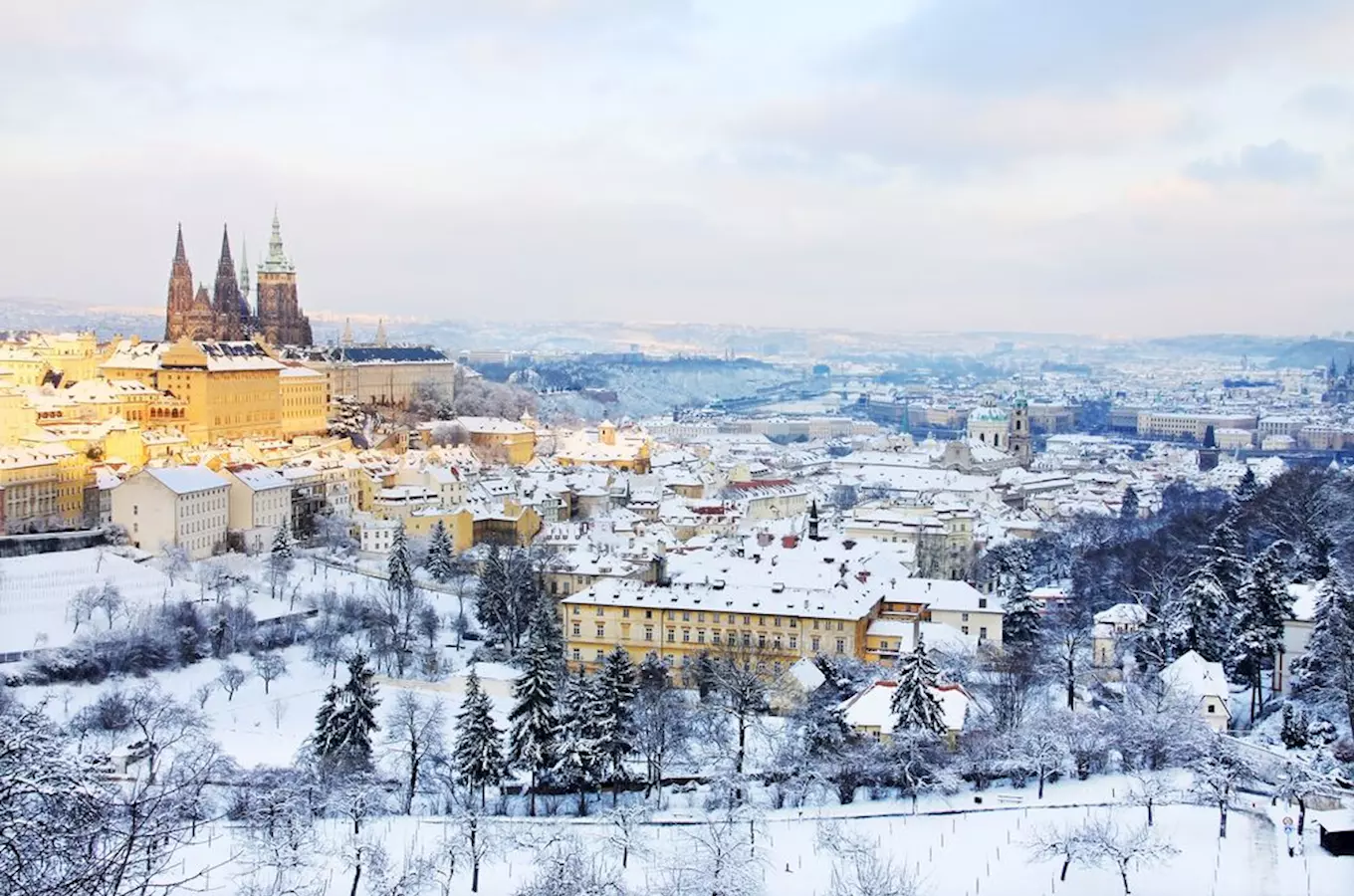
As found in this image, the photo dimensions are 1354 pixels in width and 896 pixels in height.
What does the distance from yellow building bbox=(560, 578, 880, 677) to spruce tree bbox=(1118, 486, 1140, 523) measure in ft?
92.6

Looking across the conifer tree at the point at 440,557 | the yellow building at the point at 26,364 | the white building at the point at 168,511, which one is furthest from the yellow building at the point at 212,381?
the conifer tree at the point at 440,557

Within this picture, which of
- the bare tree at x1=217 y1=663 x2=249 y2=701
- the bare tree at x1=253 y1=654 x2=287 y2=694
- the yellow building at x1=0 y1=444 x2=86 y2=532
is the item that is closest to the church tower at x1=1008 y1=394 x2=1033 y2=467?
the yellow building at x1=0 y1=444 x2=86 y2=532

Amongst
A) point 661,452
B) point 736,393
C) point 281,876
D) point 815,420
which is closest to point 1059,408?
point 815,420

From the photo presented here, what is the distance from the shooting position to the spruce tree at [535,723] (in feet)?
79.9

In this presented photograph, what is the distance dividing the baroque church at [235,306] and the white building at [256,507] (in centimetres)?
2090

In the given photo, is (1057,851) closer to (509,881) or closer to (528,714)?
(509,881)

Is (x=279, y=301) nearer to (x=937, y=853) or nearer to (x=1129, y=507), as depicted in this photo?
(x=1129, y=507)

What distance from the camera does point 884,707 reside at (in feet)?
84.0

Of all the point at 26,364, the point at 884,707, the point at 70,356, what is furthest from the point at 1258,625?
the point at 70,356

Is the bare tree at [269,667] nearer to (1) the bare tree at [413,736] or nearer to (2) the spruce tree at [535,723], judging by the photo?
(1) the bare tree at [413,736]

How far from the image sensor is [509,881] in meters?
20.1

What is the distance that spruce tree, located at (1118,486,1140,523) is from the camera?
5825 cm

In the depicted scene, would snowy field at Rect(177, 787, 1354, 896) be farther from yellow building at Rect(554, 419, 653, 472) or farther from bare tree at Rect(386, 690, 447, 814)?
yellow building at Rect(554, 419, 653, 472)

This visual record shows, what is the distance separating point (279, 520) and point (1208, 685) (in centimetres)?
2700
